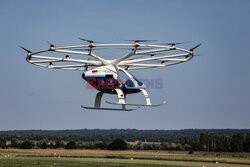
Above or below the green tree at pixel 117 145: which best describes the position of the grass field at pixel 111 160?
below

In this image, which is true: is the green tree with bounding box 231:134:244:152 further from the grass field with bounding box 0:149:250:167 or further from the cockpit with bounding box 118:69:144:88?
the cockpit with bounding box 118:69:144:88

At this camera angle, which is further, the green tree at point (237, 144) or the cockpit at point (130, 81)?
the green tree at point (237, 144)

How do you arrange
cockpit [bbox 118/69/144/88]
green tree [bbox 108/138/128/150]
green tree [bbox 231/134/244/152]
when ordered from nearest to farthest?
1. cockpit [bbox 118/69/144/88]
2. green tree [bbox 108/138/128/150]
3. green tree [bbox 231/134/244/152]

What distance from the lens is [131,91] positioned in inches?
1551

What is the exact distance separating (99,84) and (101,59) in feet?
7.32

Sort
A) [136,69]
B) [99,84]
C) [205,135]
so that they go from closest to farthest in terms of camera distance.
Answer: [99,84], [136,69], [205,135]

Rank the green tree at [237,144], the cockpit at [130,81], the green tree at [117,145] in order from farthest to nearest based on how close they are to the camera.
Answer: the green tree at [237,144], the green tree at [117,145], the cockpit at [130,81]

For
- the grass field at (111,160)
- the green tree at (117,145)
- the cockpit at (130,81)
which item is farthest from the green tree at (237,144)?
the cockpit at (130,81)

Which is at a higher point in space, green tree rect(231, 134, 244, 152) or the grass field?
green tree rect(231, 134, 244, 152)

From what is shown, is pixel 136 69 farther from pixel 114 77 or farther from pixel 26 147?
pixel 26 147

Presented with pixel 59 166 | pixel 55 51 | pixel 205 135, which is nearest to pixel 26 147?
pixel 205 135

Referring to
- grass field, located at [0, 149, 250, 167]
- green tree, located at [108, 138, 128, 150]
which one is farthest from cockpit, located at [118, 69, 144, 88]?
green tree, located at [108, 138, 128, 150]

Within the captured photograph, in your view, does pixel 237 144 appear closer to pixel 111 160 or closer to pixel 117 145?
pixel 117 145

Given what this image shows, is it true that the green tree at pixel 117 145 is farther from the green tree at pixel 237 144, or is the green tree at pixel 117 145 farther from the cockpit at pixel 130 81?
the cockpit at pixel 130 81
